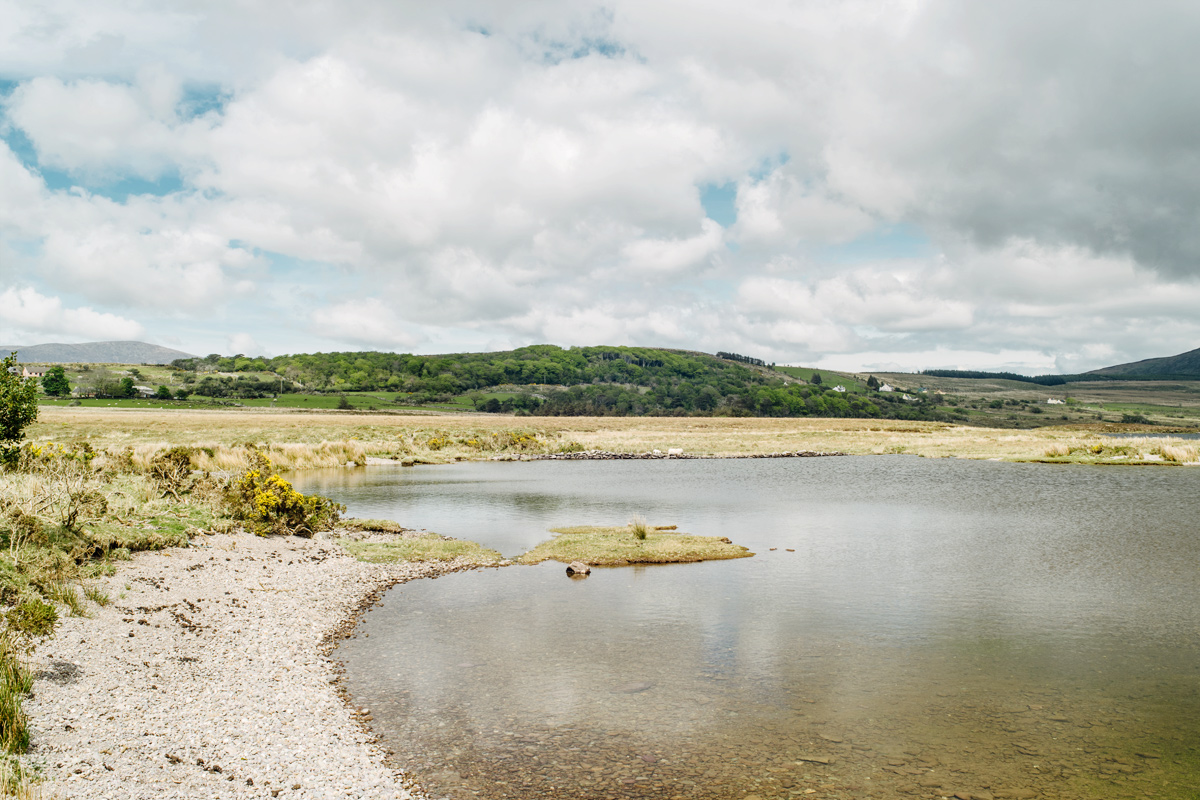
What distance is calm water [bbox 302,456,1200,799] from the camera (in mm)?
7590

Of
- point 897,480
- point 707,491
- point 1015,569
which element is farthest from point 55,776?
point 897,480

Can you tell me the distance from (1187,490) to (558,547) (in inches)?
1301

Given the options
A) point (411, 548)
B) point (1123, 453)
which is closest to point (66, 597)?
point (411, 548)

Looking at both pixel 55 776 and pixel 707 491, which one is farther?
pixel 707 491

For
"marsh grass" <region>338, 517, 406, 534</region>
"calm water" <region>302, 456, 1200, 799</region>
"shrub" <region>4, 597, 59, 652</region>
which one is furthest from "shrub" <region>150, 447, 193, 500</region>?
"shrub" <region>4, 597, 59, 652</region>

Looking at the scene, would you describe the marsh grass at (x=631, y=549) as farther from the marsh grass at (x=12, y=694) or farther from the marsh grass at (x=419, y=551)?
the marsh grass at (x=12, y=694)

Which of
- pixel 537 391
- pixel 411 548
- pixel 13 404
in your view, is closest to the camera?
pixel 13 404

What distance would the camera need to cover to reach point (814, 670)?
1055 centimetres

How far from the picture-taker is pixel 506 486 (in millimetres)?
38219

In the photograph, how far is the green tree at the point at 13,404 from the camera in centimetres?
1877

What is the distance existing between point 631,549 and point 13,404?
17480 mm

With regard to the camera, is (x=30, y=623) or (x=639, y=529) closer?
(x=30, y=623)

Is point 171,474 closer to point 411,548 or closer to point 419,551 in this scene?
point 411,548

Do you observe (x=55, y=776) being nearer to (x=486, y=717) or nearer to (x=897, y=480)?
(x=486, y=717)
